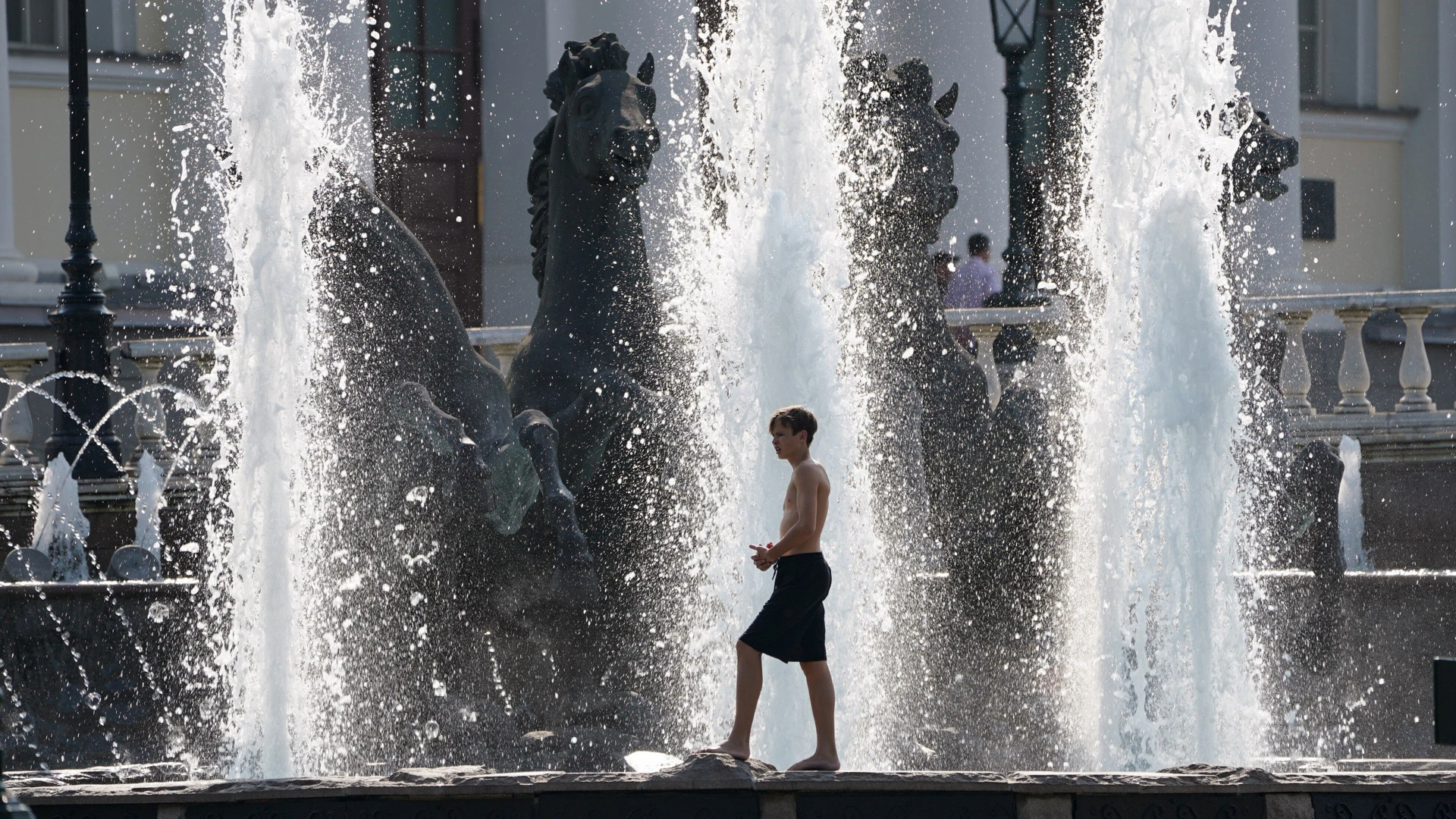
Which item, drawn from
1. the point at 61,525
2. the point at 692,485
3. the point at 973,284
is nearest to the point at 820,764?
the point at 692,485

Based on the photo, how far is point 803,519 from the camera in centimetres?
593

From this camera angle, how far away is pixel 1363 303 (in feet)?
44.5

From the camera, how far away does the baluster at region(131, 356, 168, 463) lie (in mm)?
12781

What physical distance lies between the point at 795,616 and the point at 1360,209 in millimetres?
17328

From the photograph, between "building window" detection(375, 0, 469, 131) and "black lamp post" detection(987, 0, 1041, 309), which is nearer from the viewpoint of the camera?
"black lamp post" detection(987, 0, 1041, 309)

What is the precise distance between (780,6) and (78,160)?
5208 millimetres

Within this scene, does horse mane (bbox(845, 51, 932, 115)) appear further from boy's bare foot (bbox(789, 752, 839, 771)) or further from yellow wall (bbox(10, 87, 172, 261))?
yellow wall (bbox(10, 87, 172, 261))

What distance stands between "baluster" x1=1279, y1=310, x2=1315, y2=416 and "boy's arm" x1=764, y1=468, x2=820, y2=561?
7.99 meters

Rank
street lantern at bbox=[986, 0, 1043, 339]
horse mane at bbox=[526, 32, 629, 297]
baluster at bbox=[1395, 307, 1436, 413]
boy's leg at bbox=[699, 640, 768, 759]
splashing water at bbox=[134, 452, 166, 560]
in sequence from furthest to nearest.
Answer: street lantern at bbox=[986, 0, 1043, 339]
baluster at bbox=[1395, 307, 1436, 413]
splashing water at bbox=[134, 452, 166, 560]
horse mane at bbox=[526, 32, 629, 297]
boy's leg at bbox=[699, 640, 768, 759]

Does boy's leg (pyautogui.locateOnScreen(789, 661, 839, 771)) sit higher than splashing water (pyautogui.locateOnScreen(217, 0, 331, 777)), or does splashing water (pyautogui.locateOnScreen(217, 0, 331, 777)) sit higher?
splashing water (pyautogui.locateOnScreen(217, 0, 331, 777))

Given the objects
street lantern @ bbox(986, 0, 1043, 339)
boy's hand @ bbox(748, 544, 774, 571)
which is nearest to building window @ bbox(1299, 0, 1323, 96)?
street lantern @ bbox(986, 0, 1043, 339)

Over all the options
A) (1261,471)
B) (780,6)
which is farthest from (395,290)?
(1261,471)

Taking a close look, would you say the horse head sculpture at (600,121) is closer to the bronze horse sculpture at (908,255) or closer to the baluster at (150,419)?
the bronze horse sculpture at (908,255)

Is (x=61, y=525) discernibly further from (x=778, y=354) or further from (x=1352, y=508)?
(x=1352, y=508)
